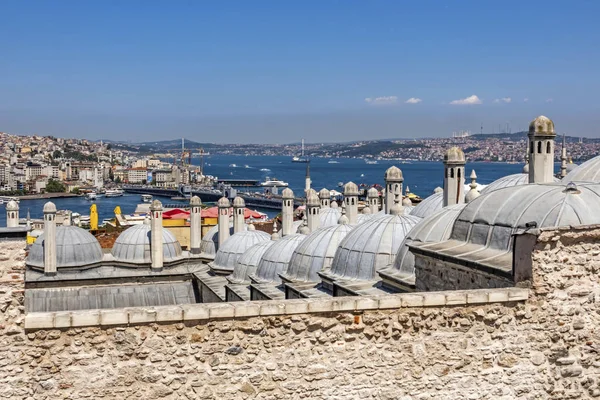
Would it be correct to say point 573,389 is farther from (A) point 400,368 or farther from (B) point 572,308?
(A) point 400,368

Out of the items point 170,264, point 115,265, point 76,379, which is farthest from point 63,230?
point 76,379

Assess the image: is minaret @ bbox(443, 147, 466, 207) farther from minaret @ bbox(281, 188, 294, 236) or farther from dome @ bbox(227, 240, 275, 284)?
minaret @ bbox(281, 188, 294, 236)

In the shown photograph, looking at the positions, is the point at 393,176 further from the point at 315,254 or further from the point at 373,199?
the point at 373,199

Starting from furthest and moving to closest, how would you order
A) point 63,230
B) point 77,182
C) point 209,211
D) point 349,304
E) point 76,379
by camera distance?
point 77,182
point 209,211
point 63,230
point 349,304
point 76,379

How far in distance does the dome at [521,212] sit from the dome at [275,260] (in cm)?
939

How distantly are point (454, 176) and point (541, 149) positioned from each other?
13.4 feet

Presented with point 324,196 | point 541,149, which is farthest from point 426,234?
point 324,196

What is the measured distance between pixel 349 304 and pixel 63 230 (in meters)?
20.9

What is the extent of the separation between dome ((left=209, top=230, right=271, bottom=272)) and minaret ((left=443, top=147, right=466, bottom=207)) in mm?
7332

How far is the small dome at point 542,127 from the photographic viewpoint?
12406 millimetres

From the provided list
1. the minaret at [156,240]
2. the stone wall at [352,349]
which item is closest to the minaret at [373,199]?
the minaret at [156,240]

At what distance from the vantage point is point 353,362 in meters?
6.79

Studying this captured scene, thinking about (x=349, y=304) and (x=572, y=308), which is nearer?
(x=349, y=304)

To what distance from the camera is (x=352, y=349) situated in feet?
22.3
